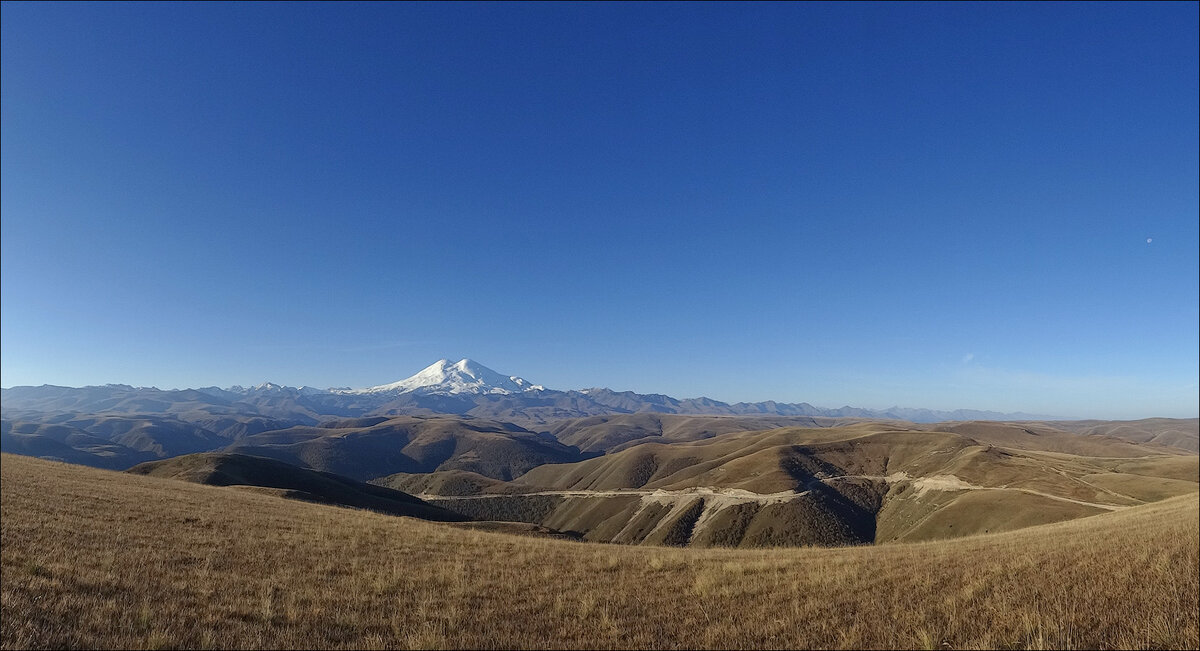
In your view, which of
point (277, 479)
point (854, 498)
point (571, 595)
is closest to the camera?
point (571, 595)

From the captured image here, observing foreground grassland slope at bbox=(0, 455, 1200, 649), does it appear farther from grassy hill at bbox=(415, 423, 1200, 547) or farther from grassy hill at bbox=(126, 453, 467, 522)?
grassy hill at bbox=(415, 423, 1200, 547)

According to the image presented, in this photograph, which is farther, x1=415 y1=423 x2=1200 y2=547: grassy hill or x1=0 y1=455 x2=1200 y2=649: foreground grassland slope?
x1=415 y1=423 x2=1200 y2=547: grassy hill

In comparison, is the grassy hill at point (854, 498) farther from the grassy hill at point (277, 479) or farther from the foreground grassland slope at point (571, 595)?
the foreground grassland slope at point (571, 595)

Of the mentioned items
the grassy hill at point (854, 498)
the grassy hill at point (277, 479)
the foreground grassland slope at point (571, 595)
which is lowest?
the grassy hill at point (854, 498)

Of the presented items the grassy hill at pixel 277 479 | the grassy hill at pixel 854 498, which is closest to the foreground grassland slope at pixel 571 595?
the grassy hill at pixel 277 479

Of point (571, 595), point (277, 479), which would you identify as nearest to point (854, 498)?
point (277, 479)

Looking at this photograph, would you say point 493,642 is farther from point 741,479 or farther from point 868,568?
point 741,479

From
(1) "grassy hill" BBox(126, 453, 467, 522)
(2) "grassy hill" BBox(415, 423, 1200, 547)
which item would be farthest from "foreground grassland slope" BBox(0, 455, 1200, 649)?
(2) "grassy hill" BBox(415, 423, 1200, 547)

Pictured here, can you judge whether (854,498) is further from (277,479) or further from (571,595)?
(571,595)

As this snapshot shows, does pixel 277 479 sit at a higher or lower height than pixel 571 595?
lower
